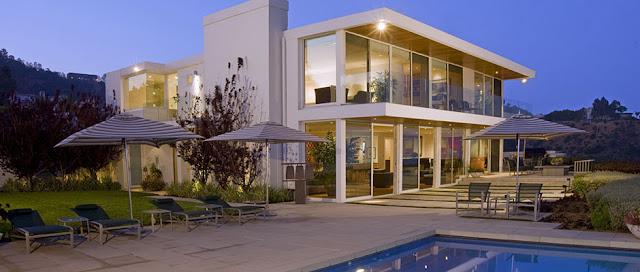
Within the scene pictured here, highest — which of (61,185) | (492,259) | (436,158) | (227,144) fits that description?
(227,144)

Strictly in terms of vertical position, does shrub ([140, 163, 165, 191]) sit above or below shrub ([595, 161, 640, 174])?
below

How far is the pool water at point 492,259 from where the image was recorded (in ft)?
23.8

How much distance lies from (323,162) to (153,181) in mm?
9833

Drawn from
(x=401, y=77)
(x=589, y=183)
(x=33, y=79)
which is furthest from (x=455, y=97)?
(x=33, y=79)

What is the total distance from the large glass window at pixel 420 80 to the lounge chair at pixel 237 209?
685 cm

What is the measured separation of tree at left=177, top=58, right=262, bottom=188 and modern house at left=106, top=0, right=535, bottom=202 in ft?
1.76

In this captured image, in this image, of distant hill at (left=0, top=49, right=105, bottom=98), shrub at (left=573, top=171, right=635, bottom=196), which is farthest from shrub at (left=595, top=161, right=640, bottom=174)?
distant hill at (left=0, top=49, right=105, bottom=98)

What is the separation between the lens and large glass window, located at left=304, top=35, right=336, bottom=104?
46.8ft

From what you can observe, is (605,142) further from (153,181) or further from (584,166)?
(153,181)

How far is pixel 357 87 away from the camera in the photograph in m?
13.9

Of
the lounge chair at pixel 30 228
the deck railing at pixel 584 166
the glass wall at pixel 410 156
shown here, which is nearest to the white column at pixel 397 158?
the glass wall at pixel 410 156

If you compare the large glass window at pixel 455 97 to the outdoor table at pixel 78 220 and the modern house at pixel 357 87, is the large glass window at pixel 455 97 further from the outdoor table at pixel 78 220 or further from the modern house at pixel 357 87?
the outdoor table at pixel 78 220

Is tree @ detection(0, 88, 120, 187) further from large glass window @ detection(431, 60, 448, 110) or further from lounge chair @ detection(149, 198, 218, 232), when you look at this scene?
large glass window @ detection(431, 60, 448, 110)

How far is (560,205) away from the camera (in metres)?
11.6
